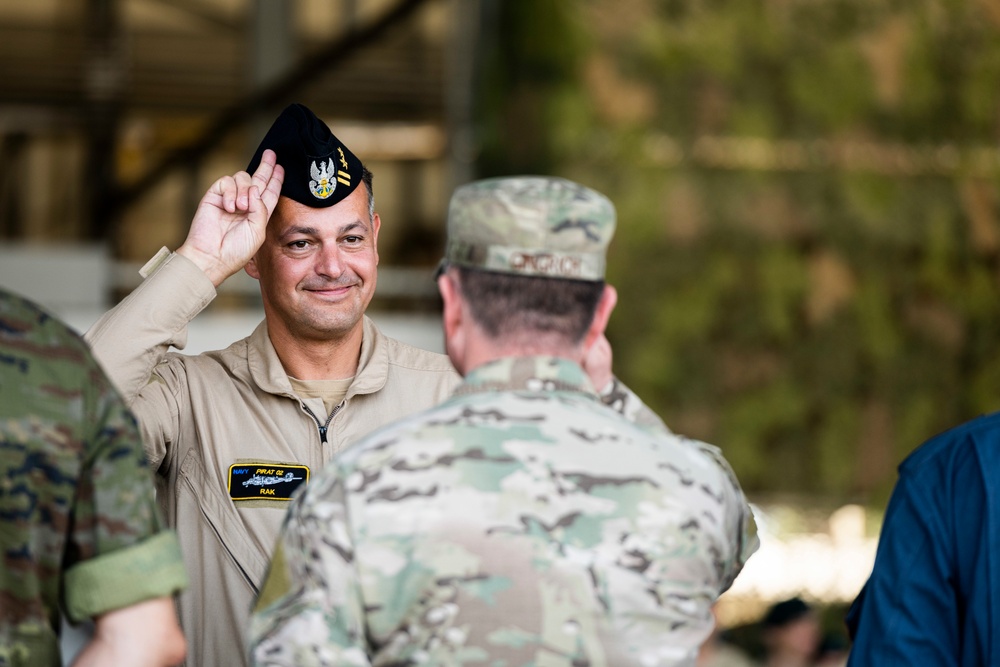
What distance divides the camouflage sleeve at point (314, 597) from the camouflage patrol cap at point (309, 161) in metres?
0.89

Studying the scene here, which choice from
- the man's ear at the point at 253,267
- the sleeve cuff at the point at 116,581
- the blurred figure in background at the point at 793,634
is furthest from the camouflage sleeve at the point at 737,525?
the blurred figure in background at the point at 793,634

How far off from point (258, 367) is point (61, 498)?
85 cm

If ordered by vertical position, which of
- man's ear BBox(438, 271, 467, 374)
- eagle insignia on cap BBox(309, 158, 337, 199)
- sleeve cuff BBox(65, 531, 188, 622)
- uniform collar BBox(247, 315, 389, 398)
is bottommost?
sleeve cuff BBox(65, 531, 188, 622)

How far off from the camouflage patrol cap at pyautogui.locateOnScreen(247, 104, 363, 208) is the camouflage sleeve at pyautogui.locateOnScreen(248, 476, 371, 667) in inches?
34.9

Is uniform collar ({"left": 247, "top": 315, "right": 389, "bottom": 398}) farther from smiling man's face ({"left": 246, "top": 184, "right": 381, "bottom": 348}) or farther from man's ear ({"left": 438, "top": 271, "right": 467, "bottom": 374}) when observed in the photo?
man's ear ({"left": 438, "top": 271, "right": 467, "bottom": 374})

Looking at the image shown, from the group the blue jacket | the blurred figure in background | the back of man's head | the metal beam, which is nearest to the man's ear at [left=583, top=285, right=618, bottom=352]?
the back of man's head

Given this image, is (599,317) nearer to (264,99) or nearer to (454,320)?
(454,320)

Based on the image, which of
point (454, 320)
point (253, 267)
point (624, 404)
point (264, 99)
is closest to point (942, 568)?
point (624, 404)

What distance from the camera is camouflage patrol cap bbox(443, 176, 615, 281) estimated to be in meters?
1.51

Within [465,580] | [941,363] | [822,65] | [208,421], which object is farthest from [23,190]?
[465,580]

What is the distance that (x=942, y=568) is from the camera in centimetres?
162

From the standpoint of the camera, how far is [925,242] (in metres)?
5.25

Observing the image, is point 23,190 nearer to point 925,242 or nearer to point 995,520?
point 925,242

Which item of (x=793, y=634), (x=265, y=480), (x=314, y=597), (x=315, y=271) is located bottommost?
(x=793, y=634)
